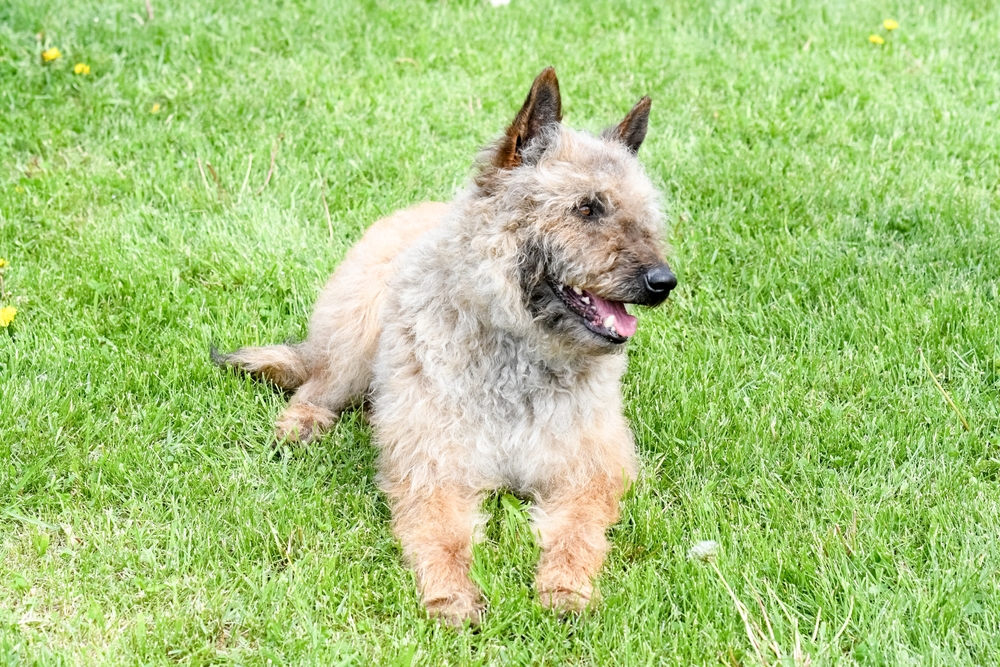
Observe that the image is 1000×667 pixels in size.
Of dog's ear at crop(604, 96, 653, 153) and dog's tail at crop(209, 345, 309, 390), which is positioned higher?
dog's ear at crop(604, 96, 653, 153)

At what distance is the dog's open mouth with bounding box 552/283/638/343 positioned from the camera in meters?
3.38

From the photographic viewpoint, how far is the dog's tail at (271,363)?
4422 millimetres

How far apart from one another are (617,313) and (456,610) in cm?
117

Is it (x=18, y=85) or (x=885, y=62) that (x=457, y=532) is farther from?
(x=885, y=62)

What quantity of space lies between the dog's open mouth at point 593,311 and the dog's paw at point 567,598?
2.85ft

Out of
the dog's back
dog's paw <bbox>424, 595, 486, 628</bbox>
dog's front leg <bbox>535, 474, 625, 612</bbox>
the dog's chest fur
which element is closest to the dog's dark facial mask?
the dog's chest fur

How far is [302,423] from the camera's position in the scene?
13.8 ft

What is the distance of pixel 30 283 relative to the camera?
5027 millimetres

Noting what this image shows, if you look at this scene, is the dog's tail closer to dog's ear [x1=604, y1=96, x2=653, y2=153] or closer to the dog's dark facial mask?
the dog's dark facial mask

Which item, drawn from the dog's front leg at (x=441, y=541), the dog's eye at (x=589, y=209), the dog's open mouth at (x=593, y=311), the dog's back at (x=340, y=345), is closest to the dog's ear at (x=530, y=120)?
the dog's eye at (x=589, y=209)

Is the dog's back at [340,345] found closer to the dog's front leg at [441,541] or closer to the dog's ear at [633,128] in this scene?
→ the dog's front leg at [441,541]

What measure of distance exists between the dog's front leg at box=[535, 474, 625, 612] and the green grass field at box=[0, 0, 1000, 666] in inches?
3.1

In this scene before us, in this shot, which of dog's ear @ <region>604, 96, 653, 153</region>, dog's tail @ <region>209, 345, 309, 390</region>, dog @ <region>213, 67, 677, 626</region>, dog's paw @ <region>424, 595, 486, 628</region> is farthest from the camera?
dog's tail @ <region>209, 345, 309, 390</region>

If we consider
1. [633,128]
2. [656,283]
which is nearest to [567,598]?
[656,283]
